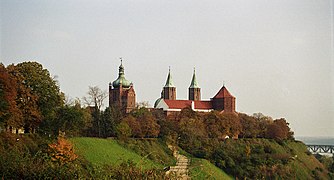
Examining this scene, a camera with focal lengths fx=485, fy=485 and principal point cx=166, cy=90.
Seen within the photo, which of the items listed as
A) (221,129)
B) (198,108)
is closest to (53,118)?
(221,129)

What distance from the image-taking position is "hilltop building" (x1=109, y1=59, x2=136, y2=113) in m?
40.0

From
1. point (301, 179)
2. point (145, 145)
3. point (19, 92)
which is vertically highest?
point (19, 92)

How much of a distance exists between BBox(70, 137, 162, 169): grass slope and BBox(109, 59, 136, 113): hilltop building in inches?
705

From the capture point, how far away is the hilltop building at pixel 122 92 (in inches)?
1576

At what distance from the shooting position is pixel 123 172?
6762 millimetres

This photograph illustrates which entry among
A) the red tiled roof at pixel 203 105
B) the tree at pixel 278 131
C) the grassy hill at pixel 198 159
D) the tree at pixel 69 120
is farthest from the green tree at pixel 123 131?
the red tiled roof at pixel 203 105

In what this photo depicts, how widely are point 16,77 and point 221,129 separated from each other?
14998 millimetres

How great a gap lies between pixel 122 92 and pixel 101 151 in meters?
21.3

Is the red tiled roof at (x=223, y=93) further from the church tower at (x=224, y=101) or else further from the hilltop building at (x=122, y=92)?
the hilltop building at (x=122, y=92)

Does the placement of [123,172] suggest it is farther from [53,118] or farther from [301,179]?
[301,179]

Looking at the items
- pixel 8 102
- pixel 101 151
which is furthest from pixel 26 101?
pixel 101 151

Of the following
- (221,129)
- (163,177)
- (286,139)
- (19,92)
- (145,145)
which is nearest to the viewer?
(163,177)

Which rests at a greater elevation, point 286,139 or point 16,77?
point 16,77

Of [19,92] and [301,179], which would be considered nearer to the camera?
[19,92]
